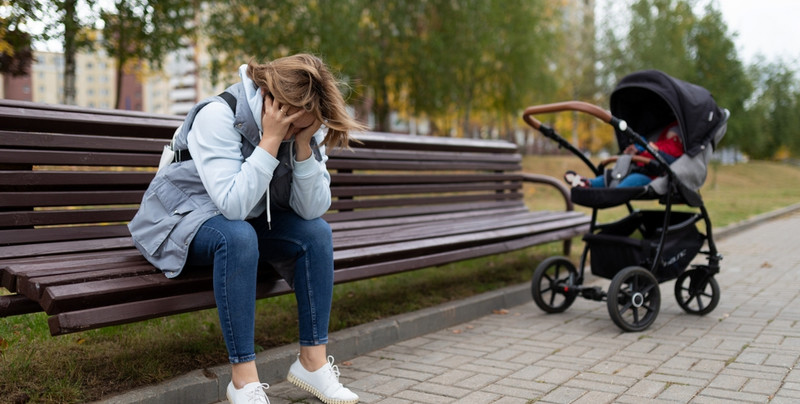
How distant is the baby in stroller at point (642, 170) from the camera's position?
184 inches

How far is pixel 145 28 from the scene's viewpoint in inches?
587

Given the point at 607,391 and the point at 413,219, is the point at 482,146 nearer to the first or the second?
the point at 413,219

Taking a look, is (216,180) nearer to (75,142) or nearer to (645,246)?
(75,142)

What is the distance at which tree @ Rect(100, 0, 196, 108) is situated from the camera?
14.3 m

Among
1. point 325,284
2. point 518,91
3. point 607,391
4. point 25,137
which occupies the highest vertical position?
point 518,91

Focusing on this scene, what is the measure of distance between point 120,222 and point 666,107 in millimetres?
Result: 3653

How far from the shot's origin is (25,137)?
3.22 m

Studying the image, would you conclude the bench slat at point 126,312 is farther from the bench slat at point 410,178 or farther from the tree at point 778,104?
the tree at point 778,104

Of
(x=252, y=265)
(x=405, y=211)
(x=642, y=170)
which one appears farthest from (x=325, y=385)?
(x=642, y=170)


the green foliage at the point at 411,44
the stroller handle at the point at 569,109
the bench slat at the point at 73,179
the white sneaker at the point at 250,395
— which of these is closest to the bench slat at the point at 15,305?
the bench slat at the point at 73,179

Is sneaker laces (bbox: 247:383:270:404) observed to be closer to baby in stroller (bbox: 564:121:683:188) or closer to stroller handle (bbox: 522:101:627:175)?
stroller handle (bbox: 522:101:627:175)

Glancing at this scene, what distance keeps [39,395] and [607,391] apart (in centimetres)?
239

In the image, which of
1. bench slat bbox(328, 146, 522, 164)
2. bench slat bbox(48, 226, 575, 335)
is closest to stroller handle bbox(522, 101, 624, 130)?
bench slat bbox(328, 146, 522, 164)

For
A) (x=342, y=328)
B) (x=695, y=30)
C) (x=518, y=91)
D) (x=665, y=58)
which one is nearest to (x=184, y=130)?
(x=342, y=328)
